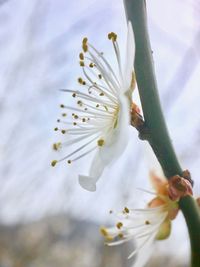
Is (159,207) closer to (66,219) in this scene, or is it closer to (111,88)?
(111,88)

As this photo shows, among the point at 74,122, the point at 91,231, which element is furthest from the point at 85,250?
the point at 74,122

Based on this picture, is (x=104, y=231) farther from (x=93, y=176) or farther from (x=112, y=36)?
(x=112, y=36)

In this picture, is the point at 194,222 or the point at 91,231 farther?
the point at 91,231

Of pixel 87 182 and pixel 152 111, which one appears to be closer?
pixel 152 111

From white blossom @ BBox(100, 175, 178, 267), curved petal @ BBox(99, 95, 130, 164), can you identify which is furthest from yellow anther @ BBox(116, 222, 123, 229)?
curved petal @ BBox(99, 95, 130, 164)

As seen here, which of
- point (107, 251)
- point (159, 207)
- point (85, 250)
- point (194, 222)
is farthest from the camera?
point (85, 250)

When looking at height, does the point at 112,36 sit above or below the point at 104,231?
above

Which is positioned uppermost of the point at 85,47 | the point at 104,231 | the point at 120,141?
the point at 85,47

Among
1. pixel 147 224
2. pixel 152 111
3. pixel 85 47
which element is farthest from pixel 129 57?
pixel 147 224
